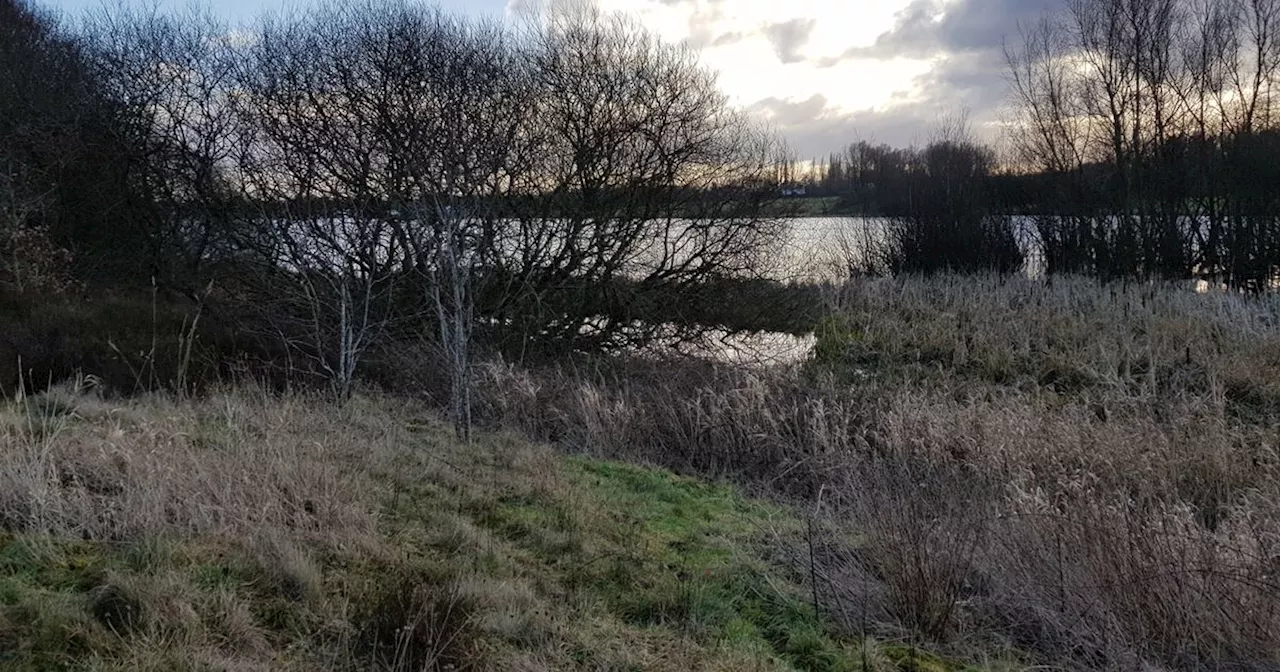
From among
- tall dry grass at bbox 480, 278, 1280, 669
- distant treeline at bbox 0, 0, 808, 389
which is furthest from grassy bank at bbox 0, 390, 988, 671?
distant treeline at bbox 0, 0, 808, 389

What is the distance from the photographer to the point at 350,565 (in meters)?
3.45

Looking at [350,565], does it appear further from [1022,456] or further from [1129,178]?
[1129,178]

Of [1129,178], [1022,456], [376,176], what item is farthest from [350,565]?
[1129,178]

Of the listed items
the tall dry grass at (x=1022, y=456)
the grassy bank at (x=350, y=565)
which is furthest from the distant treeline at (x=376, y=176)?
the grassy bank at (x=350, y=565)

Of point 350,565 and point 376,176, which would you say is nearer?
point 350,565

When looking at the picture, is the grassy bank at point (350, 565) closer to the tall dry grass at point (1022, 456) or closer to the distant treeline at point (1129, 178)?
the tall dry grass at point (1022, 456)

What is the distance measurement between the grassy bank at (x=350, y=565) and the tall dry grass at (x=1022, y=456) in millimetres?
590

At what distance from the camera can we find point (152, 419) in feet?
16.9

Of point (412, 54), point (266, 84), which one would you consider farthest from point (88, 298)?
point (412, 54)

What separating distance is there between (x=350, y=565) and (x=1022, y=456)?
17.3ft

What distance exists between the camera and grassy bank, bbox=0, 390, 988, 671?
2707mm

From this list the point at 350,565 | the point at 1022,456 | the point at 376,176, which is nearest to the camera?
the point at 350,565

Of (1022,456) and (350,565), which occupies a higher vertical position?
(350,565)

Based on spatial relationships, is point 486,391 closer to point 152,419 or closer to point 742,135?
point 152,419
